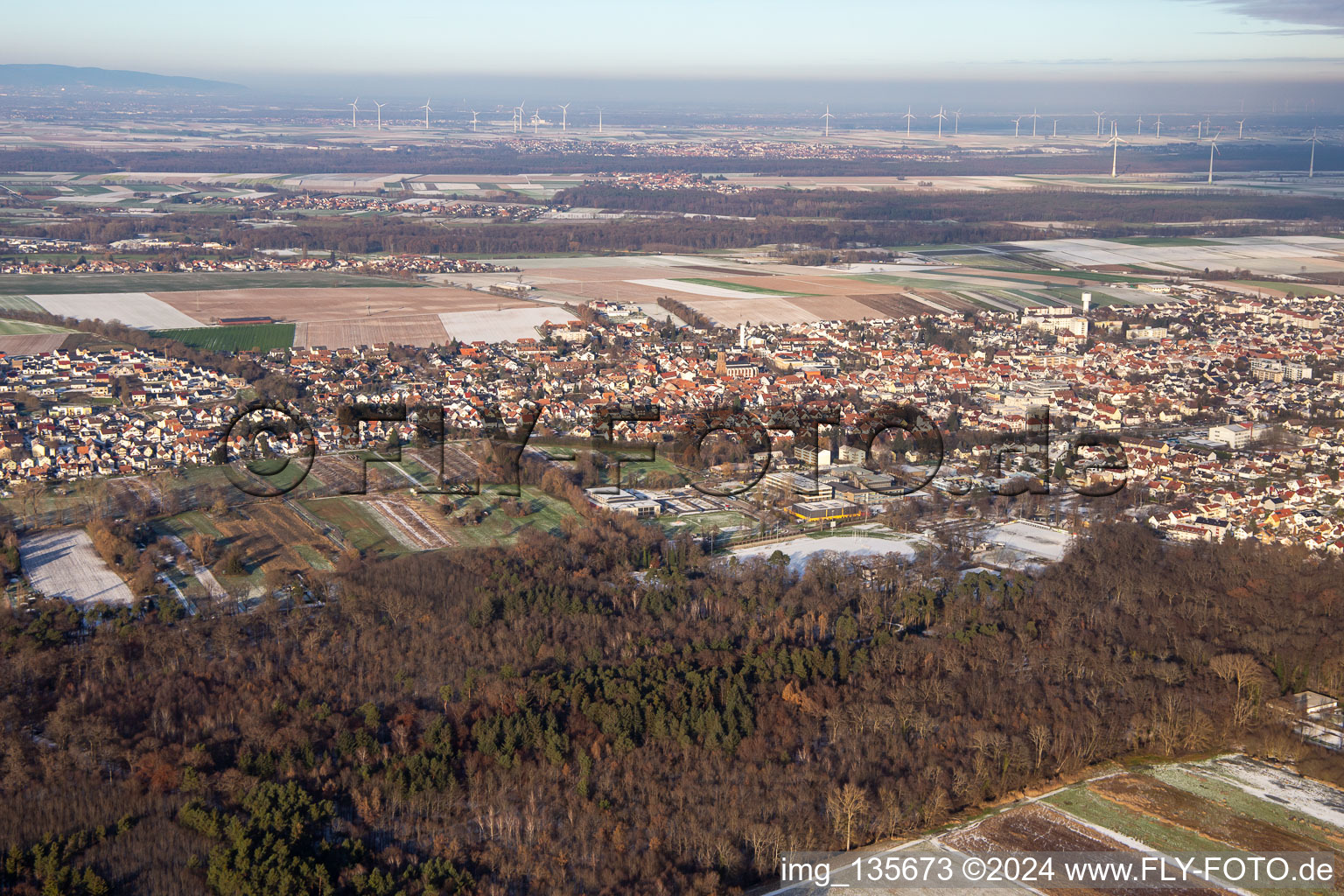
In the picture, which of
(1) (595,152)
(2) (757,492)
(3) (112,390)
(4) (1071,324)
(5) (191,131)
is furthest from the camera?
(5) (191,131)

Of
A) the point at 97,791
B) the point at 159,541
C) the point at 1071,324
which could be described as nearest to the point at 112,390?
the point at 159,541

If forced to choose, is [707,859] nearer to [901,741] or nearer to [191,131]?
[901,741]

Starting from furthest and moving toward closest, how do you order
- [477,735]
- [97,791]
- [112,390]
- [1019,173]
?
[1019,173] → [112,390] → [477,735] → [97,791]

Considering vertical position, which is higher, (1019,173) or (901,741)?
(1019,173)

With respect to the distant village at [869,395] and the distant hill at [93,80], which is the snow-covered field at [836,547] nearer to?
the distant village at [869,395]

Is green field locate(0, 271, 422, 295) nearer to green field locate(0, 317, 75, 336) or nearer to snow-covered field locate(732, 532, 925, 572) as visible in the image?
green field locate(0, 317, 75, 336)

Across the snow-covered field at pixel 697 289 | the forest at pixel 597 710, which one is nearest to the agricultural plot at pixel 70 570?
the forest at pixel 597 710

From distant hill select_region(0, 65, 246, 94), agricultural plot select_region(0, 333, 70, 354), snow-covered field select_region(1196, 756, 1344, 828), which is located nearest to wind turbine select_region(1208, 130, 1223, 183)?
agricultural plot select_region(0, 333, 70, 354)

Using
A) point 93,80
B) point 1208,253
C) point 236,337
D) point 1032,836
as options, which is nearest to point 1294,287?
point 1208,253
